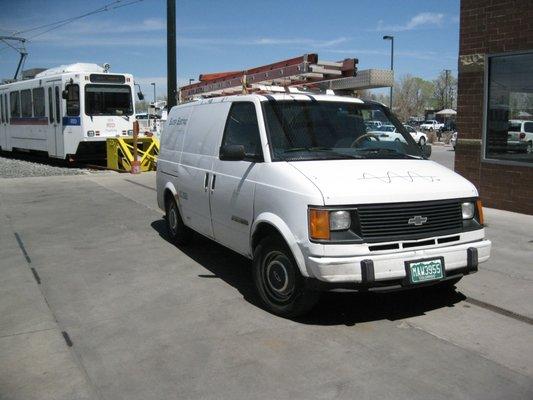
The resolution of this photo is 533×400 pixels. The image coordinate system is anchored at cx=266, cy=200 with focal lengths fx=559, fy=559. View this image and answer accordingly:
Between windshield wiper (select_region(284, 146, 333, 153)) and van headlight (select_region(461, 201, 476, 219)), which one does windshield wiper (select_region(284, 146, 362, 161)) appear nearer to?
windshield wiper (select_region(284, 146, 333, 153))

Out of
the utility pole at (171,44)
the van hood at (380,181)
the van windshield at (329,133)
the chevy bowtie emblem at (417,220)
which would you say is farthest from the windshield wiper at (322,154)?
the utility pole at (171,44)

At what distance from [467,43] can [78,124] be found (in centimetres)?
1247

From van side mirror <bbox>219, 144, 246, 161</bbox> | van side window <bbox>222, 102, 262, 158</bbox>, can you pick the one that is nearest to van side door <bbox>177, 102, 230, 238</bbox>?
van side window <bbox>222, 102, 262, 158</bbox>

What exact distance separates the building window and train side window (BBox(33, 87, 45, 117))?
15.5 meters

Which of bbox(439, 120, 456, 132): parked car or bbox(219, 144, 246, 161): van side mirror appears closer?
bbox(219, 144, 246, 161): van side mirror

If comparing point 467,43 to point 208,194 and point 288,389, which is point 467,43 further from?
point 288,389

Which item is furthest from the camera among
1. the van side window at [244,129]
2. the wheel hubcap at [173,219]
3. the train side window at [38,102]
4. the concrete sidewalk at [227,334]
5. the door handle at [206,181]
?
the train side window at [38,102]

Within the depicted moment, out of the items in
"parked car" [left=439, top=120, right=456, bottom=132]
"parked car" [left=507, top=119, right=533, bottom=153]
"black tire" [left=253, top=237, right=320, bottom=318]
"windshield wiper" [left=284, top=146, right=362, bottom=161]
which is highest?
"parked car" [left=439, top=120, right=456, bottom=132]

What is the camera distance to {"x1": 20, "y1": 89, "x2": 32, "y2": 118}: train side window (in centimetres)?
2112

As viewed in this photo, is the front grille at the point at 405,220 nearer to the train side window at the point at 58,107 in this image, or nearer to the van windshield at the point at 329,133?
the van windshield at the point at 329,133

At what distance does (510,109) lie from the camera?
10.1 m

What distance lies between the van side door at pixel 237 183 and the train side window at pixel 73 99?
13.4m

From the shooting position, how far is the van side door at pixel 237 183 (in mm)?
5340

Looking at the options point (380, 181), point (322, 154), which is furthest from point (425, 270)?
point (322, 154)
